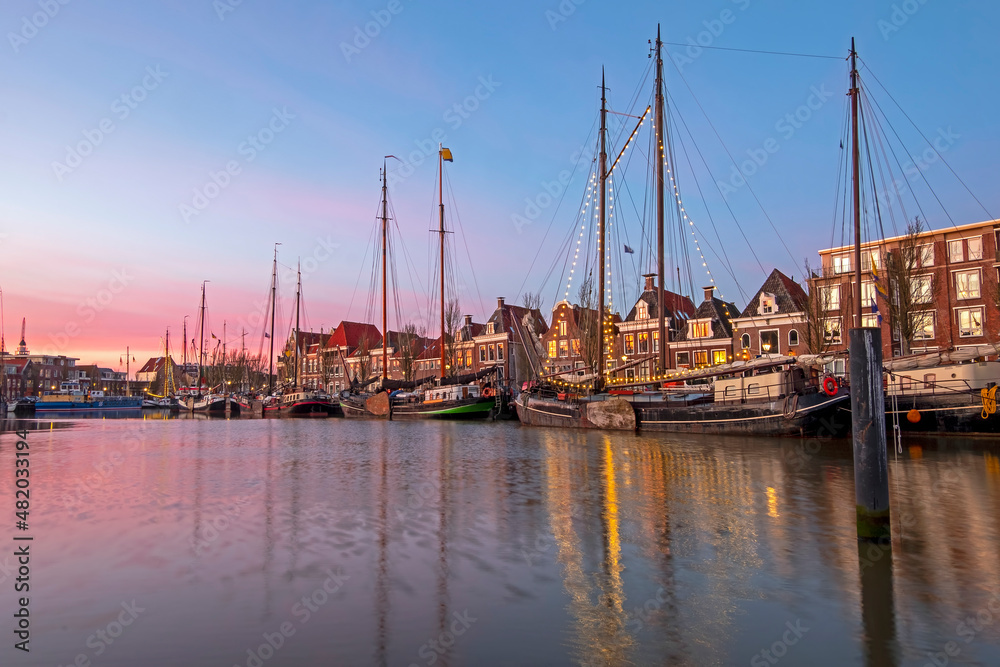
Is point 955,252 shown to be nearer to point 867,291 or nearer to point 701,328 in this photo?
point 867,291

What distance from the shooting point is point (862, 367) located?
883 centimetres

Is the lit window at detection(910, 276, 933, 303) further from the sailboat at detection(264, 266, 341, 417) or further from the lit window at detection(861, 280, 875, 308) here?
the sailboat at detection(264, 266, 341, 417)

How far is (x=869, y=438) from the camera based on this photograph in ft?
27.9

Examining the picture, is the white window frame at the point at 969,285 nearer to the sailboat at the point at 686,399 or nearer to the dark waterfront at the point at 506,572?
the sailboat at the point at 686,399

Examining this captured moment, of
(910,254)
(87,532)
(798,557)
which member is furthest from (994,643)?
(910,254)

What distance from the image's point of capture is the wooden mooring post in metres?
8.53

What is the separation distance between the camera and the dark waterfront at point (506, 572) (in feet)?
18.2

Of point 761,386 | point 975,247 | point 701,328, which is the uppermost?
point 975,247

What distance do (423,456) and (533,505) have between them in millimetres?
10584

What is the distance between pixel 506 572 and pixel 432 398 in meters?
48.8

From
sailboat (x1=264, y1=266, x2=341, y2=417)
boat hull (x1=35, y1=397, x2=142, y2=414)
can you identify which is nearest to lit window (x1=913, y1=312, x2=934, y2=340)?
sailboat (x1=264, y1=266, x2=341, y2=417)

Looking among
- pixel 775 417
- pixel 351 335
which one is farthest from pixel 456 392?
pixel 351 335

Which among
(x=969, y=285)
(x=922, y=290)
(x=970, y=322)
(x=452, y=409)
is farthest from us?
(x=452, y=409)

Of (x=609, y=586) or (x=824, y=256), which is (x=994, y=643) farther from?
(x=824, y=256)
